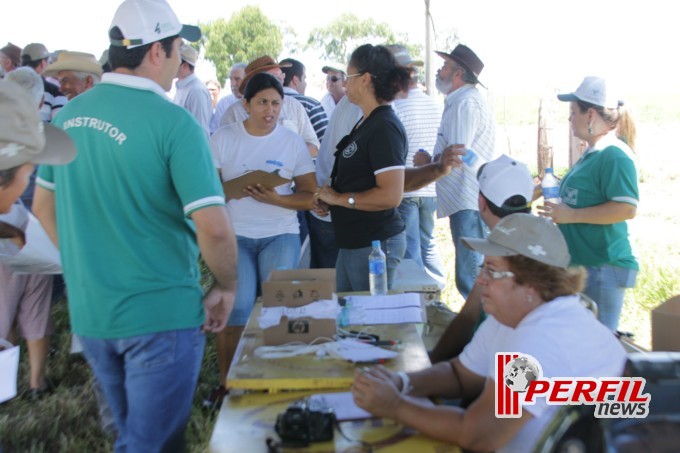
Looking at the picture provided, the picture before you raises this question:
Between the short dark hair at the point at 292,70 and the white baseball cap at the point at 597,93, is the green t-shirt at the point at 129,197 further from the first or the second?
the short dark hair at the point at 292,70

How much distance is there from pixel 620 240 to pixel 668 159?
41.2 ft

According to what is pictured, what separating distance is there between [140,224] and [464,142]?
2930 mm

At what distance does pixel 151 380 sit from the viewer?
218 cm

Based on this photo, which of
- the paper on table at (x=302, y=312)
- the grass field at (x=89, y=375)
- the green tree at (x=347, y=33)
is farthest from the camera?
the green tree at (x=347, y=33)

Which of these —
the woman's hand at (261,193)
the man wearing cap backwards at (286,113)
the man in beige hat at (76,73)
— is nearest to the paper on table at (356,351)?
the woman's hand at (261,193)

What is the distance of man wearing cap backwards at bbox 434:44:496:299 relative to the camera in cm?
461

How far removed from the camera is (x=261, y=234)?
12.6 ft

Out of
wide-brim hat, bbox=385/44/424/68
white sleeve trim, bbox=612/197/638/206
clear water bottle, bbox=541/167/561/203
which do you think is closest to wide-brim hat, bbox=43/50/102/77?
wide-brim hat, bbox=385/44/424/68

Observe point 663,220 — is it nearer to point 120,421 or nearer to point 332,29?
point 120,421

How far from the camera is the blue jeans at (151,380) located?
2.18 metres

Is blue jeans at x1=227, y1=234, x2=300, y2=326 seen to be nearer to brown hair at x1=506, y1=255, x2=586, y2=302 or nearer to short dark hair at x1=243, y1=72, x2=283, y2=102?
short dark hair at x1=243, y1=72, x2=283, y2=102

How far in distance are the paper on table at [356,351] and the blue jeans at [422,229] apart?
7.55 feet

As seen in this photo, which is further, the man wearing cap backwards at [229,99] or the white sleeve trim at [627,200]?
the man wearing cap backwards at [229,99]

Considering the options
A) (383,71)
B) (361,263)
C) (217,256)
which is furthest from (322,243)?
(217,256)
